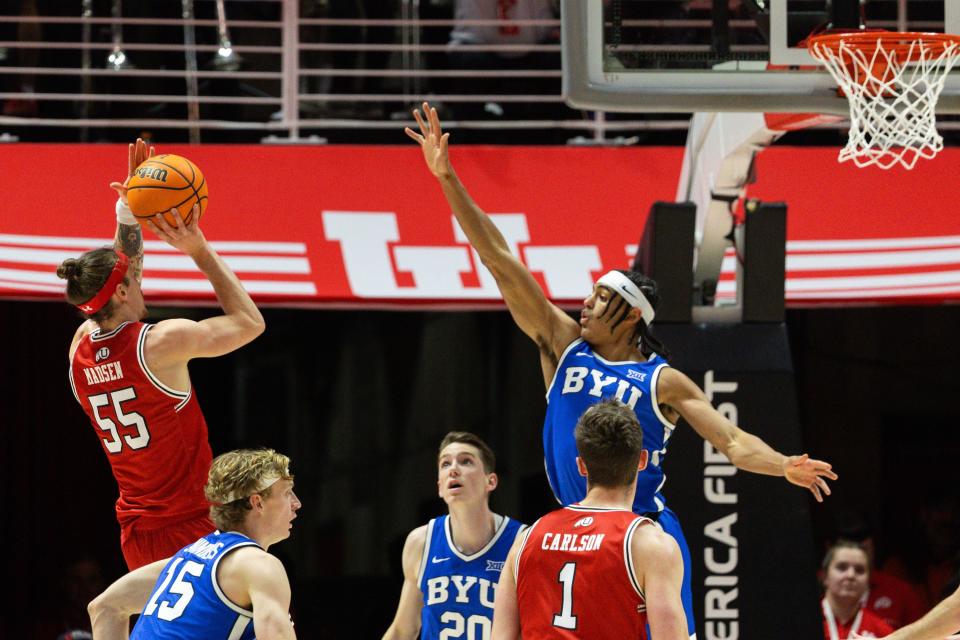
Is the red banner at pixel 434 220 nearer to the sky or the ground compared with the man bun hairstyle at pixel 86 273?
nearer to the sky

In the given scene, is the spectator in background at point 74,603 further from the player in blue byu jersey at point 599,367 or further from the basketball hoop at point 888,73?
the basketball hoop at point 888,73

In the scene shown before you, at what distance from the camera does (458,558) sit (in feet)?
22.6

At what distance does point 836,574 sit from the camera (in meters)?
7.83

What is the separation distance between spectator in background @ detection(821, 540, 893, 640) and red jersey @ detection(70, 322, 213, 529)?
143 inches

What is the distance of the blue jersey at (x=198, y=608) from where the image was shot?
180 inches

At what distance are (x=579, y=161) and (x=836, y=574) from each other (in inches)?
108

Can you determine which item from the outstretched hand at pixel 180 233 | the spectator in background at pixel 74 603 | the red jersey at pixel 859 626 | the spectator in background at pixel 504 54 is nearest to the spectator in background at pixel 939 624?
the red jersey at pixel 859 626

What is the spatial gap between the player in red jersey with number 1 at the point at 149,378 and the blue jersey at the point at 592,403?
4.10 ft

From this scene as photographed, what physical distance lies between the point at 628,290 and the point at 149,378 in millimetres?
1880

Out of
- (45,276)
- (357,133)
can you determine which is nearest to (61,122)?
(45,276)

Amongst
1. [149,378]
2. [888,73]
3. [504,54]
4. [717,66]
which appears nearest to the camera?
[149,378]

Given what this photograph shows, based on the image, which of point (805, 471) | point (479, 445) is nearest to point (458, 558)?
point (479, 445)

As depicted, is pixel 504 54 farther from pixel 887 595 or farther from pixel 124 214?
pixel 124 214

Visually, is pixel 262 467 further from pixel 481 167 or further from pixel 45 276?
pixel 481 167
